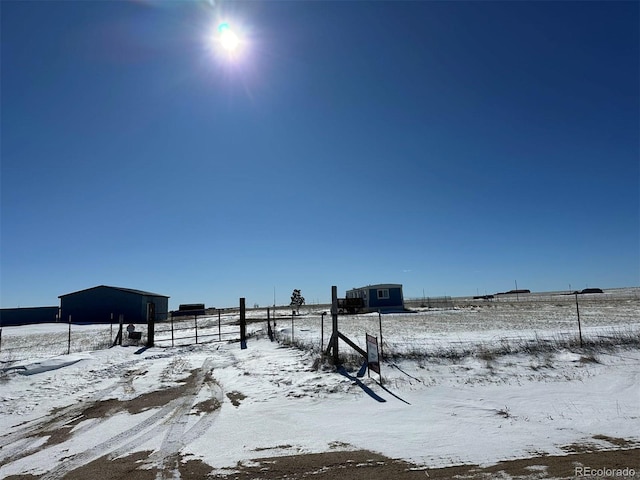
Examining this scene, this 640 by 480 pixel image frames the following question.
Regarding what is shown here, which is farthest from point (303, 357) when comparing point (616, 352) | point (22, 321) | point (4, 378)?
point (22, 321)

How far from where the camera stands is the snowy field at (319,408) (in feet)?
19.4

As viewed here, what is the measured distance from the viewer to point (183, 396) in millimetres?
9648

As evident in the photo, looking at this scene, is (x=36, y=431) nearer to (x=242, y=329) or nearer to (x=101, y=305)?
(x=242, y=329)

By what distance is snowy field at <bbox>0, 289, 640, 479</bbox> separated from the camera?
5918 mm

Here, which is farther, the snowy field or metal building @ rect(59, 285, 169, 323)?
metal building @ rect(59, 285, 169, 323)

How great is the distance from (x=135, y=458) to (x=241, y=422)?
206cm

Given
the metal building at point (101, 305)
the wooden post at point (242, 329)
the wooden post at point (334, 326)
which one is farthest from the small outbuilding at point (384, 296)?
the wooden post at point (334, 326)

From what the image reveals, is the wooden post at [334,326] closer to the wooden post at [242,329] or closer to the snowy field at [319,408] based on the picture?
the snowy field at [319,408]

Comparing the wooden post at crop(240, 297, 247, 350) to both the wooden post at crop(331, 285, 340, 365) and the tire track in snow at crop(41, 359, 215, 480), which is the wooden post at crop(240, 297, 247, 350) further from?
the tire track in snow at crop(41, 359, 215, 480)

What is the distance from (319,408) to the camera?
8273 mm

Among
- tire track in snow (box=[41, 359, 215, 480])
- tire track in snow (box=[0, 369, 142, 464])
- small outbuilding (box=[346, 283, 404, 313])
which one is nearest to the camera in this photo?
tire track in snow (box=[41, 359, 215, 480])

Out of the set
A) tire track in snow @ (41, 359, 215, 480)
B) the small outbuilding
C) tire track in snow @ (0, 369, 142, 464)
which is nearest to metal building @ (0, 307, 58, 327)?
the small outbuilding

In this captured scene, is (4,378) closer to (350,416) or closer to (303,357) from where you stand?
(303,357)

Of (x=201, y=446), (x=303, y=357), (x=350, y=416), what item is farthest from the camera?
(x=303, y=357)
